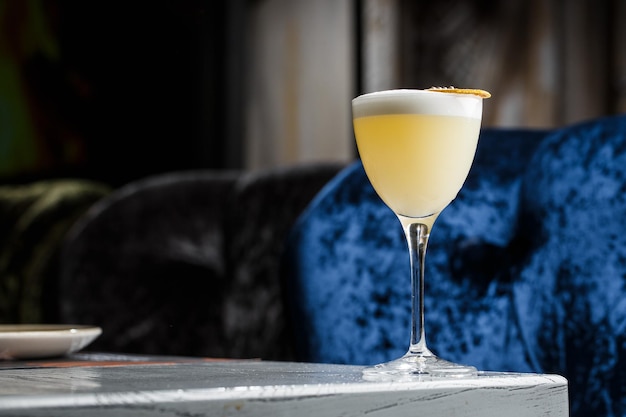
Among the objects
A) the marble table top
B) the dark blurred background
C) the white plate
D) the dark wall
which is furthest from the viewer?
the dark wall

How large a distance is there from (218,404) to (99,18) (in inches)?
116

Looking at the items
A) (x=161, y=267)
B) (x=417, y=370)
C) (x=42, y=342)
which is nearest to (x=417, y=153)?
(x=417, y=370)

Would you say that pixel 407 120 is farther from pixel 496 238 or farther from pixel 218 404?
pixel 496 238

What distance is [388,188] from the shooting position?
649 mm

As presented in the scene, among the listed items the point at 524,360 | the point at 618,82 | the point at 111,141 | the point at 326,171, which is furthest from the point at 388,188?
the point at 111,141

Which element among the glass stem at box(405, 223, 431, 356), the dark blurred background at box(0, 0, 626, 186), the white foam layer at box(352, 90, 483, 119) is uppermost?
the dark blurred background at box(0, 0, 626, 186)

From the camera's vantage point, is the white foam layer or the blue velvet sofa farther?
the blue velvet sofa

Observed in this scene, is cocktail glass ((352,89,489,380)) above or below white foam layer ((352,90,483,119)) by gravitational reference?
below

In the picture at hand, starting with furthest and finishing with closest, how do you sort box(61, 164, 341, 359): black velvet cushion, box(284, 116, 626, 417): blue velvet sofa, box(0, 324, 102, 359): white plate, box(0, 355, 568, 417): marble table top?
box(61, 164, 341, 359): black velvet cushion → box(284, 116, 626, 417): blue velvet sofa → box(0, 324, 102, 359): white plate → box(0, 355, 568, 417): marble table top

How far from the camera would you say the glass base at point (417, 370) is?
0.54 meters

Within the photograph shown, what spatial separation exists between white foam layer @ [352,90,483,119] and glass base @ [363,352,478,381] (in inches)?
5.9

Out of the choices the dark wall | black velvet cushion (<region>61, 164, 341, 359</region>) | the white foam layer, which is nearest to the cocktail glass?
the white foam layer

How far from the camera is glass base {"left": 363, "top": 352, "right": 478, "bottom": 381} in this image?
0.54 metres

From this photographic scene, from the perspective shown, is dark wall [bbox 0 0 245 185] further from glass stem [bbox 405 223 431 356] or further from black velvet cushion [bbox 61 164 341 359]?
glass stem [bbox 405 223 431 356]
